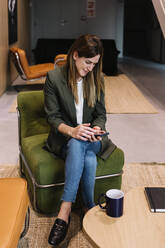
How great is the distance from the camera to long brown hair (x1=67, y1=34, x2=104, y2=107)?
2125mm

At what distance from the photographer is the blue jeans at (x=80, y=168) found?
81.4 inches

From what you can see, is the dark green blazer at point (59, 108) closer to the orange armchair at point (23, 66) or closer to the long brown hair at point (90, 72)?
the long brown hair at point (90, 72)

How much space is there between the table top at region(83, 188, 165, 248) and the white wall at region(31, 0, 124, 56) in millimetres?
11777

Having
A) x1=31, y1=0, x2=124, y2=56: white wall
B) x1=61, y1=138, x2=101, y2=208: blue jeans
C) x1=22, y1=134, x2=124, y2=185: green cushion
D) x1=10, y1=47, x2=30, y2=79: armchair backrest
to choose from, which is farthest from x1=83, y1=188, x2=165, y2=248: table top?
x1=31, y1=0, x2=124, y2=56: white wall

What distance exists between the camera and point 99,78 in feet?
7.55

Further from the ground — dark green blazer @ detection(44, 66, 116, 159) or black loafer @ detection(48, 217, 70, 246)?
dark green blazer @ detection(44, 66, 116, 159)

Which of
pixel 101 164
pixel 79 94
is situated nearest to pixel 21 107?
pixel 79 94

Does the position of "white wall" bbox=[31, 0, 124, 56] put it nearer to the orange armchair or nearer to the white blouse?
the orange armchair

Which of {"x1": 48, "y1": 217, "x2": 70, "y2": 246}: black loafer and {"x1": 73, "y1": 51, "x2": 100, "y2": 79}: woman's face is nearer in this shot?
{"x1": 48, "y1": 217, "x2": 70, "y2": 246}: black loafer

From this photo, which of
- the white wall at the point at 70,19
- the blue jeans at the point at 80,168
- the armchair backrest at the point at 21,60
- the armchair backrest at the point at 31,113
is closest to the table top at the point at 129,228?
the blue jeans at the point at 80,168

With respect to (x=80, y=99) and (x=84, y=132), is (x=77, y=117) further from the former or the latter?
(x=84, y=132)

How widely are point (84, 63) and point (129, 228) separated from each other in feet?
3.54

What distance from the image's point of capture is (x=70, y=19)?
1274cm

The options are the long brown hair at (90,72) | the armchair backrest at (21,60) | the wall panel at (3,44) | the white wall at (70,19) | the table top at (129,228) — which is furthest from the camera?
the white wall at (70,19)
